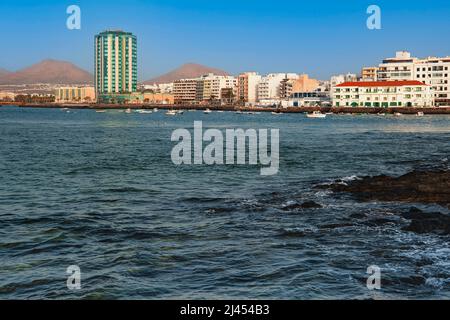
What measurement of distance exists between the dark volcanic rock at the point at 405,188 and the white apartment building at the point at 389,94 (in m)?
107

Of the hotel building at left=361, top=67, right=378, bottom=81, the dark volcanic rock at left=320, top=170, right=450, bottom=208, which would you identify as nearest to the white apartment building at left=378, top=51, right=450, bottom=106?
the hotel building at left=361, top=67, right=378, bottom=81

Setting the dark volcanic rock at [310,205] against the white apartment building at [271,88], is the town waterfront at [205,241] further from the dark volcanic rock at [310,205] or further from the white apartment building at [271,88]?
the white apartment building at [271,88]

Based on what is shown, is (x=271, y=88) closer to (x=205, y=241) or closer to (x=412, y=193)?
(x=412, y=193)

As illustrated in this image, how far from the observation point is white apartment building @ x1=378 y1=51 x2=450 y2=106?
134 m

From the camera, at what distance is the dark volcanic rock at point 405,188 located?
17391 millimetres

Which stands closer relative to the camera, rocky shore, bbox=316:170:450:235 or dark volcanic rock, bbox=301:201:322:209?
rocky shore, bbox=316:170:450:235

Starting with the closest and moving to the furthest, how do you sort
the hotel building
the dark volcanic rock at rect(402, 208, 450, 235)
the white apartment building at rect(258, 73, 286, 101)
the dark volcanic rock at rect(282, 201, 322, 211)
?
the dark volcanic rock at rect(402, 208, 450, 235) < the dark volcanic rock at rect(282, 201, 322, 211) < the hotel building < the white apartment building at rect(258, 73, 286, 101)

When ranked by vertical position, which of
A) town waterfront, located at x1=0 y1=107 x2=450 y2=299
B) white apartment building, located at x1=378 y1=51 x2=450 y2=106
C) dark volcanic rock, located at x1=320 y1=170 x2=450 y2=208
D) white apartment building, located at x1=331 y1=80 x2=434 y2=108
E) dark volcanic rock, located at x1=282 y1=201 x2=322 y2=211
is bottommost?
town waterfront, located at x1=0 y1=107 x2=450 y2=299

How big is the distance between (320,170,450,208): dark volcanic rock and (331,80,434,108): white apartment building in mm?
107098

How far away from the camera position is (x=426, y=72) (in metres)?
136

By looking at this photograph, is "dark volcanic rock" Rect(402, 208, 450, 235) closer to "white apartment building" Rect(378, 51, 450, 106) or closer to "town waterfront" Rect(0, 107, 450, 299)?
"town waterfront" Rect(0, 107, 450, 299)

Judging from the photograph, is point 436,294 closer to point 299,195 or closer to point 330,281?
point 330,281
